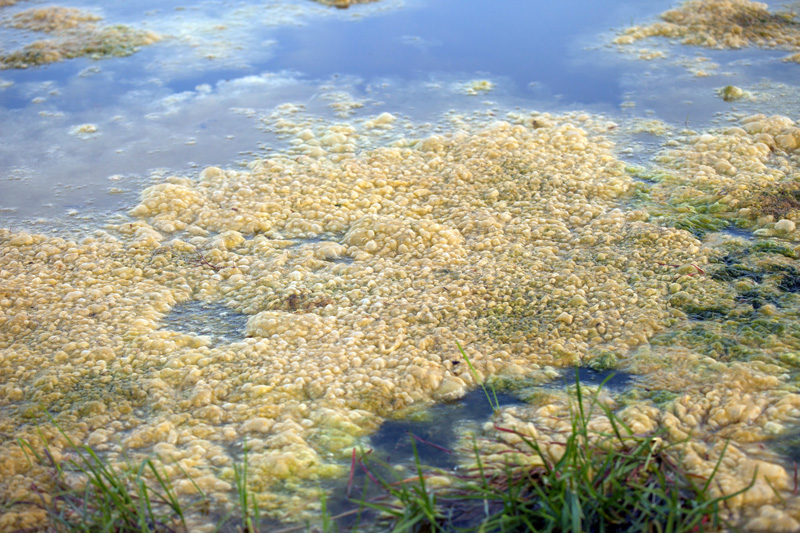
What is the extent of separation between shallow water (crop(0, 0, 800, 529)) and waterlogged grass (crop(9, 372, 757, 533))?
0.11m

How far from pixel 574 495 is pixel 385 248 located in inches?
53.4

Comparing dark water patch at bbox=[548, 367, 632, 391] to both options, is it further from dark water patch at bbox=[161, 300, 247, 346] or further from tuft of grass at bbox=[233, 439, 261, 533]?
dark water patch at bbox=[161, 300, 247, 346]

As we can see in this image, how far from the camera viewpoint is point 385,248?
254 centimetres

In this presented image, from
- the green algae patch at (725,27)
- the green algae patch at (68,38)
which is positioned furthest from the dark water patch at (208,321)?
the green algae patch at (725,27)

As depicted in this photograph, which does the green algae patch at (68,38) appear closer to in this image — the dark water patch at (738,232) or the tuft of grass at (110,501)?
the tuft of grass at (110,501)

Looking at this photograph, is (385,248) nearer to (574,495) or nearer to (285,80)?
(574,495)

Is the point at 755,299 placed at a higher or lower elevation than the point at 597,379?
higher

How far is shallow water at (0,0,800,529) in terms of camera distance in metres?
1.83

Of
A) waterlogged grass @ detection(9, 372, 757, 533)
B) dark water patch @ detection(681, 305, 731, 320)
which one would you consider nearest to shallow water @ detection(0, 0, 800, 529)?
dark water patch @ detection(681, 305, 731, 320)

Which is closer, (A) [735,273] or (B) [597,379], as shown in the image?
(B) [597,379]

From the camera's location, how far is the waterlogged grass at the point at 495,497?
54.0 inches

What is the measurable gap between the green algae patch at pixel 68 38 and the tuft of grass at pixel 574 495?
12.9ft

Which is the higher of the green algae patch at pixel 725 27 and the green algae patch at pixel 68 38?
the green algae patch at pixel 725 27

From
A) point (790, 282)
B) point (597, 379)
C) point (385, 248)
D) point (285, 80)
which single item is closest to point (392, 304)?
point (385, 248)
